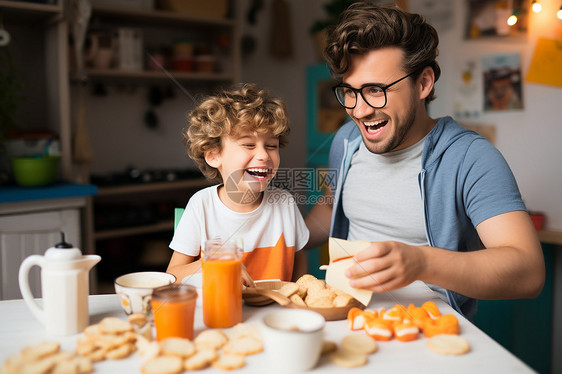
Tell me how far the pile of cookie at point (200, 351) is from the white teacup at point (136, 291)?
0.39 ft

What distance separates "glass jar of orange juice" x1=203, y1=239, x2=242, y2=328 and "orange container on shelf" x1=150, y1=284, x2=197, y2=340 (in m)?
0.06

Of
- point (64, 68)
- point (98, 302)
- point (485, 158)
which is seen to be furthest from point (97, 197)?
point (485, 158)

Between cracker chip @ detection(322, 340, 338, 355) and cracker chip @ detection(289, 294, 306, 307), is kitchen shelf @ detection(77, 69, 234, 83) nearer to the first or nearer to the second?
cracker chip @ detection(289, 294, 306, 307)

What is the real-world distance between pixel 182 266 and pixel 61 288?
343mm

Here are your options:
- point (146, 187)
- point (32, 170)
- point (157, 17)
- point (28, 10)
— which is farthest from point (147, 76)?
point (32, 170)

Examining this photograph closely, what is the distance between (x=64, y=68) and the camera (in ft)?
7.47

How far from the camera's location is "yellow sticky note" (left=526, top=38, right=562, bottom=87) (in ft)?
6.48

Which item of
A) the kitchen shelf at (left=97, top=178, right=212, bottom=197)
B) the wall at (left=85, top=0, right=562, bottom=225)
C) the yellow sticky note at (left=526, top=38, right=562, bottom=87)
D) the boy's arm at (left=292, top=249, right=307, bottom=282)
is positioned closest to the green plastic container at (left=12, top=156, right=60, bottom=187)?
the kitchen shelf at (left=97, top=178, right=212, bottom=197)

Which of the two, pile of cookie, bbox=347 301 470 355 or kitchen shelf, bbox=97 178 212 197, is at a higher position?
kitchen shelf, bbox=97 178 212 197

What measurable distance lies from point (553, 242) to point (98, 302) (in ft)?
5.60

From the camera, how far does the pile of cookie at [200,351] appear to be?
2.33 ft

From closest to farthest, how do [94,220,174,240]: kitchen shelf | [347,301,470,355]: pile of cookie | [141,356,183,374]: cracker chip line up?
1. [141,356,183,374]: cracker chip
2. [347,301,470,355]: pile of cookie
3. [94,220,174,240]: kitchen shelf

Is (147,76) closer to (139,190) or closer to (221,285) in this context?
(139,190)

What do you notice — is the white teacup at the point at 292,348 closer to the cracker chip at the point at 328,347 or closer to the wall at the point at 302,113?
the cracker chip at the point at 328,347
